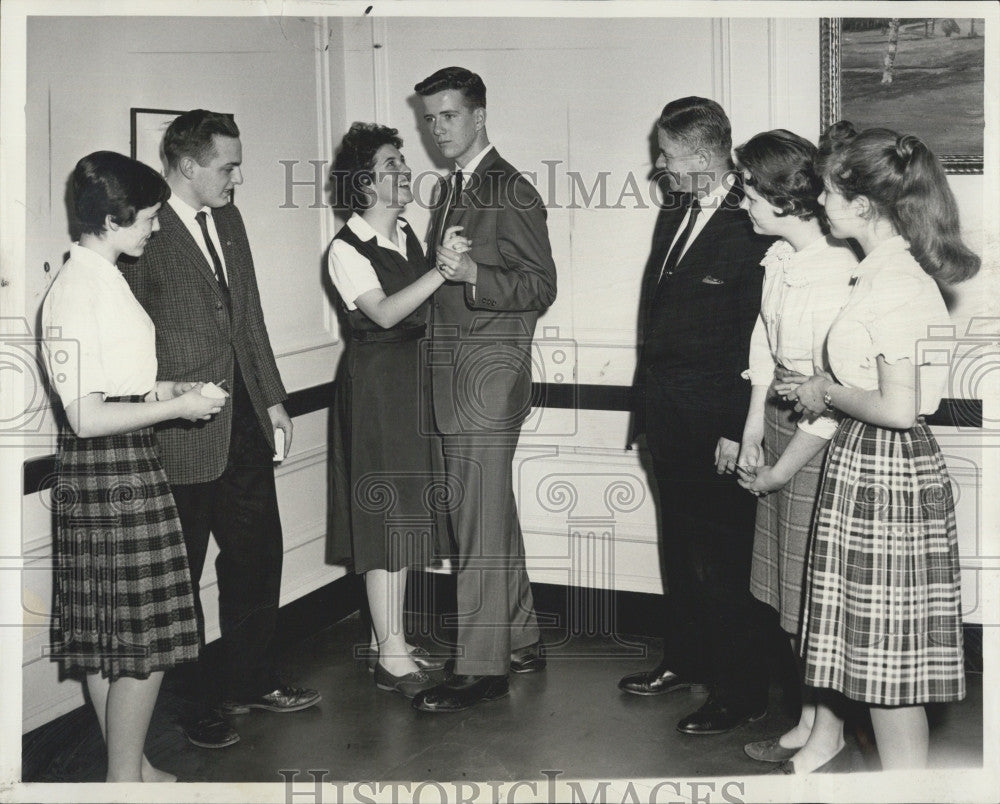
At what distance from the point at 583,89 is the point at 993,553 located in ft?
5.33

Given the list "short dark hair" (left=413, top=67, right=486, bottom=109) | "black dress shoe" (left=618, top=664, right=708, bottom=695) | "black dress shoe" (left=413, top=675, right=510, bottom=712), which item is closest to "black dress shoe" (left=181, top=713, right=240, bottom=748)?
"black dress shoe" (left=413, top=675, right=510, bottom=712)

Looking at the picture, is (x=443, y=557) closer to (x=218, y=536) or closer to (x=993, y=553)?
(x=218, y=536)

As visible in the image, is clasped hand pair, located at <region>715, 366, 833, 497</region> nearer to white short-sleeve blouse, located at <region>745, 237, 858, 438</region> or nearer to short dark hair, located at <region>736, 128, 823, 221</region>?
white short-sleeve blouse, located at <region>745, 237, 858, 438</region>

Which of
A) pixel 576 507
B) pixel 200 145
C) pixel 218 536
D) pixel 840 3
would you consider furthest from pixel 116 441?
pixel 840 3

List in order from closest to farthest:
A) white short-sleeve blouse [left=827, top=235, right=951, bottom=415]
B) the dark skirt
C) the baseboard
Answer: white short-sleeve blouse [left=827, top=235, right=951, bottom=415]
the dark skirt
the baseboard

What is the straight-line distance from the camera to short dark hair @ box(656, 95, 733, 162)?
2.82 m

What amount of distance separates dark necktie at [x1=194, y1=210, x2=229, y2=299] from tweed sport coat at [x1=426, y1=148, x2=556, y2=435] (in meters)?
0.57

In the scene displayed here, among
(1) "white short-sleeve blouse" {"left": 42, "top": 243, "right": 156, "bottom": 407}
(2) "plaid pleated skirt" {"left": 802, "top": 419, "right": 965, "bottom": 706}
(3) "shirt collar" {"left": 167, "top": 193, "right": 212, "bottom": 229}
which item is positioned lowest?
(2) "plaid pleated skirt" {"left": 802, "top": 419, "right": 965, "bottom": 706}

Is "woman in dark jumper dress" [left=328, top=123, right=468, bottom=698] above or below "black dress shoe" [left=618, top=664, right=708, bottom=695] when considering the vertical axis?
above

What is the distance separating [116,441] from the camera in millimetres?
2420

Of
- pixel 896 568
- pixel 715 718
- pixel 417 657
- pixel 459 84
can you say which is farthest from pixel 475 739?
pixel 459 84

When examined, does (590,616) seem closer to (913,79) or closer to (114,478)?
(114,478)

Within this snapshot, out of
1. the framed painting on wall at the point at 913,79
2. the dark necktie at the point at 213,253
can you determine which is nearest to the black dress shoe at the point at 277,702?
the dark necktie at the point at 213,253

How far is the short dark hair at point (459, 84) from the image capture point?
2898mm
